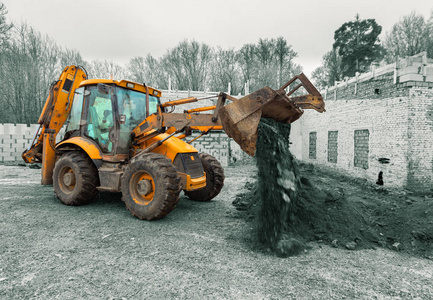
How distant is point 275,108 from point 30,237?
397cm

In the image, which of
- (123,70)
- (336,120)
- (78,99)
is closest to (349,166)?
(336,120)

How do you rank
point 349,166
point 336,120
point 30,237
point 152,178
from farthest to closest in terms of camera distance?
point 336,120 < point 349,166 < point 152,178 < point 30,237

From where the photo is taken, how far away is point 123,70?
35094 mm

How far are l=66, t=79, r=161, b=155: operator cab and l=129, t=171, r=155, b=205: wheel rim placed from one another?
84cm

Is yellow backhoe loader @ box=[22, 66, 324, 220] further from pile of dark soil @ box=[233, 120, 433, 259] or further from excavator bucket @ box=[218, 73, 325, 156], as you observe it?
pile of dark soil @ box=[233, 120, 433, 259]

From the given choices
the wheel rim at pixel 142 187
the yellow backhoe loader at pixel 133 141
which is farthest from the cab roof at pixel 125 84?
the wheel rim at pixel 142 187

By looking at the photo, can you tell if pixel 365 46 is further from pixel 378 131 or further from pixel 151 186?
pixel 151 186

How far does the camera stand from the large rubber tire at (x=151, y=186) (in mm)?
4477

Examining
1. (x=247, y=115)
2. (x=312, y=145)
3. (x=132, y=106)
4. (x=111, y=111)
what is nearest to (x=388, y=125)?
(x=312, y=145)

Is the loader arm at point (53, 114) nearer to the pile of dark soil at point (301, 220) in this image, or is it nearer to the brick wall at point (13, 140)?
the pile of dark soil at point (301, 220)

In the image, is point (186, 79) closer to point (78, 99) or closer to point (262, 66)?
point (262, 66)

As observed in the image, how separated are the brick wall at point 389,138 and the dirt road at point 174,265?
6277mm

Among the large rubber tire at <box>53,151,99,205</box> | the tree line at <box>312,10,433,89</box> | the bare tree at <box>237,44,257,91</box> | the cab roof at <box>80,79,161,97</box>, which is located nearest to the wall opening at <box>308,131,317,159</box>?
the cab roof at <box>80,79,161,97</box>

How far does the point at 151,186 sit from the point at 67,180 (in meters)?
2.12
